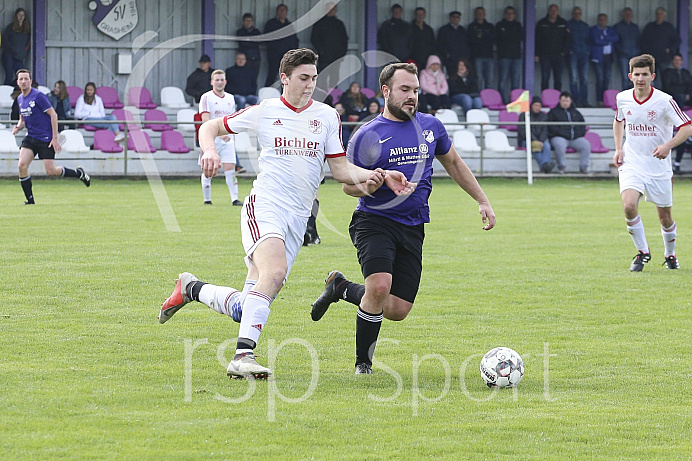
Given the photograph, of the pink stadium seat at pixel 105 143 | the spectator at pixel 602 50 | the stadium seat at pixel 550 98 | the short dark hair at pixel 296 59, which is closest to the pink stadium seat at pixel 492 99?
the stadium seat at pixel 550 98

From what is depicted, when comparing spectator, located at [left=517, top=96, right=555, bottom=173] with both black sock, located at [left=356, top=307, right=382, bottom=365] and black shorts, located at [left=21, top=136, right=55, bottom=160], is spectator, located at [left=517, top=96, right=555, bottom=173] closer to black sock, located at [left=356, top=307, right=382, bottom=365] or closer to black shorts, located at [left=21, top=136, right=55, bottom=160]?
black shorts, located at [left=21, top=136, right=55, bottom=160]

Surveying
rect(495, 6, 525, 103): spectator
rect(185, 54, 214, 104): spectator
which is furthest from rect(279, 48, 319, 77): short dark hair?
rect(495, 6, 525, 103): spectator

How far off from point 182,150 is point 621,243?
1336 centimetres

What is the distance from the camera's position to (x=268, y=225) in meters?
6.39

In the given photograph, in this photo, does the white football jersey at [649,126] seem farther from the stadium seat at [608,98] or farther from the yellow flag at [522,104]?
the stadium seat at [608,98]

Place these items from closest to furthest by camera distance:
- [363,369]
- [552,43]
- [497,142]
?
[363,369], [497,142], [552,43]

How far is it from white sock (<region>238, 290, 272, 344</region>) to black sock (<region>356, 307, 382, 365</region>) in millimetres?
622

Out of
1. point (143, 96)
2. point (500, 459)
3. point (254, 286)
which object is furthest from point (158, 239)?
point (143, 96)

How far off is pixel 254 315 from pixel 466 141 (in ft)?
68.3

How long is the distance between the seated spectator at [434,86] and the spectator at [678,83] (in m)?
6.31

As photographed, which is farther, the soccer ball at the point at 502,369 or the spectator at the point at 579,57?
the spectator at the point at 579,57

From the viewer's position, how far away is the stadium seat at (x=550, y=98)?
29.7m

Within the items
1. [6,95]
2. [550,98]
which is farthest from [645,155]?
[550,98]

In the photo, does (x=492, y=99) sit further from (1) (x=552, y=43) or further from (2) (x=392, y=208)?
(2) (x=392, y=208)
